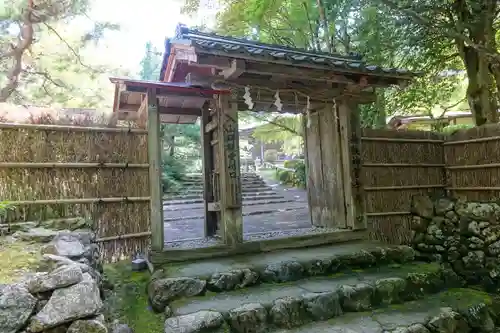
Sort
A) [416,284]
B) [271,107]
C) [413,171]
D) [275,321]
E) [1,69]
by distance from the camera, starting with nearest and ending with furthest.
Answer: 1. [275,321]
2. [416,284]
3. [271,107]
4. [413,171]
5. [1,69]

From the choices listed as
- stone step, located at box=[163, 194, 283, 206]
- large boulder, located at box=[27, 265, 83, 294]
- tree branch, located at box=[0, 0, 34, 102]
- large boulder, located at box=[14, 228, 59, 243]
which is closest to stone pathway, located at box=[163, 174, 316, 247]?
stone step, located at box=[163, 194, 283, 206]

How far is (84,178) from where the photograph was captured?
4.31 metres

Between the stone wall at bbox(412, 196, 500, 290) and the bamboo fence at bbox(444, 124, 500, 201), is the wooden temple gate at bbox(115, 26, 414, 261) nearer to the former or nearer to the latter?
the stone wall at bbox(412, 196, 500, 290)

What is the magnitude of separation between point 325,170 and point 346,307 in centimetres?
291

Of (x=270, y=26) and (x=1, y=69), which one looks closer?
(x=270, y=26)

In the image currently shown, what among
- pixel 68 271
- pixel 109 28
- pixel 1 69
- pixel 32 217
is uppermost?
pixel 109 28

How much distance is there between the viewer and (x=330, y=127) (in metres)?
6.07

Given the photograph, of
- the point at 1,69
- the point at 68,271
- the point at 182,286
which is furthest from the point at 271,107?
the point at 1,69

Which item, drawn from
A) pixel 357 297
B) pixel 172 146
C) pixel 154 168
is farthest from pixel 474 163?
pixel 172 146

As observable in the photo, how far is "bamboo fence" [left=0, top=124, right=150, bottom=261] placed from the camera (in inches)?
156

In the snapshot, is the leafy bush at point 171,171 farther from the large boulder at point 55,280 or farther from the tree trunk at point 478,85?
the large boulder at point 55,280

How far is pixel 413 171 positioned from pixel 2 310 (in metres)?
6.57

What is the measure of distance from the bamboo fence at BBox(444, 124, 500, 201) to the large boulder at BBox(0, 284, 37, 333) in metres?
6.81

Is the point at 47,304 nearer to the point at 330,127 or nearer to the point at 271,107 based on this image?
the point at 271,107
